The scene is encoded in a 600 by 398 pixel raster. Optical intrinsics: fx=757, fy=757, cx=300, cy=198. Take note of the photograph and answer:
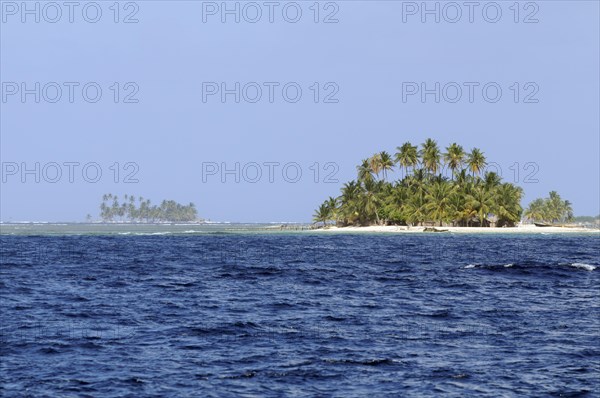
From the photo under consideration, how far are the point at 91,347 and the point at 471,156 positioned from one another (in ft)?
544

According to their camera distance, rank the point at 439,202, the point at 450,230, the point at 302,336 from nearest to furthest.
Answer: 1. the point at 302,336
2. the point at 450,230
3. the point at 439,202

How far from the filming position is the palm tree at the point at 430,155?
186625 mm

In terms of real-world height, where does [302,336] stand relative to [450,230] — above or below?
below

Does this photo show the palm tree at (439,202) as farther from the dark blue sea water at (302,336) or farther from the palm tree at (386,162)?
the dark blue sea water at (302,336)

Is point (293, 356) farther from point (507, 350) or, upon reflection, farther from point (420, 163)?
point (420, 163)

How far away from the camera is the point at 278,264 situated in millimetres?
69500

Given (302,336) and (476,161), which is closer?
(302,336)

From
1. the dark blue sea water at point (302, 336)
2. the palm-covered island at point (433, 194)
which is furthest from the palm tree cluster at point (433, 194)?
the dark blue sea water at point (302, 336)

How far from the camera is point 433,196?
593 feet

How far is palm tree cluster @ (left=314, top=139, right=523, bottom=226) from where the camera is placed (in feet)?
589

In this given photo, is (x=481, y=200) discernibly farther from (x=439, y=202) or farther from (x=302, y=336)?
(x=302, y=336)

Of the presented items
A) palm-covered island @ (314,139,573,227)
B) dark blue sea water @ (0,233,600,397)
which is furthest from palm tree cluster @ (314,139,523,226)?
dark blue sea water @ (0,233,600,397)

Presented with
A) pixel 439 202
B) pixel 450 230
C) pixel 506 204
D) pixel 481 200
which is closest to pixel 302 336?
pixel 450 230

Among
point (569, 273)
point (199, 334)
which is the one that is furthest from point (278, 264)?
point (199, 334)
